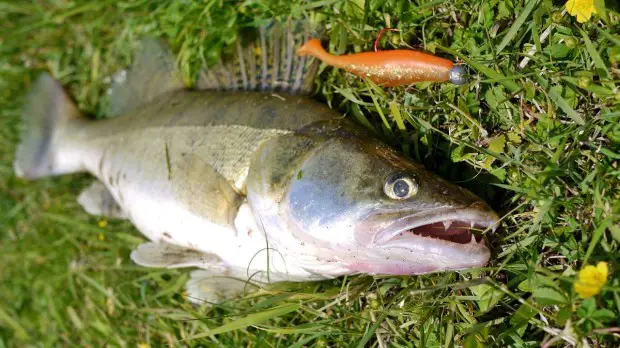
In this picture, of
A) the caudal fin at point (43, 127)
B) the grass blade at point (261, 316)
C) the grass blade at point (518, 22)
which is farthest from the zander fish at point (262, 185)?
the grass blade at point (518, 22)

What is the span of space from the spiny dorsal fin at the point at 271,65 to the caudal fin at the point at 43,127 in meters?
1.45

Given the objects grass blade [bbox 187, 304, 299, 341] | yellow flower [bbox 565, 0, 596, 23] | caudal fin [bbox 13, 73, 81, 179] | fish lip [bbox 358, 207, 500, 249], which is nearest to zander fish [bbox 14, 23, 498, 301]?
fish lip [bbox 358, 207, 500, 249]

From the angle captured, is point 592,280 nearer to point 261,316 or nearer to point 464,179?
point 464,179

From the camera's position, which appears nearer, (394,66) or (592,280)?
(592,280)

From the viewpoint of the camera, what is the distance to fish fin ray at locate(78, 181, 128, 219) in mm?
3572

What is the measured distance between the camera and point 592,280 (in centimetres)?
210

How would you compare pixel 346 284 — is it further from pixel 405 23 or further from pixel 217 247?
pixel 405 23

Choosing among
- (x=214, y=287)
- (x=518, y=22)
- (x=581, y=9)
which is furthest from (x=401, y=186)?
(x=214, y=287)

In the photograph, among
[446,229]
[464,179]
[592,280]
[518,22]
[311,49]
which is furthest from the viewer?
[311,49]

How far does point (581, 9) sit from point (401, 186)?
1057 mm

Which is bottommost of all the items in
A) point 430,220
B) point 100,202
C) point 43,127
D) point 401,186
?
point 100,202

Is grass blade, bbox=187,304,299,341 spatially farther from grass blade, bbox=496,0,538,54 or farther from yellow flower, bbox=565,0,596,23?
yellow flower, bbox=565,0,596,23

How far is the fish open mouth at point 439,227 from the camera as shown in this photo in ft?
6.95

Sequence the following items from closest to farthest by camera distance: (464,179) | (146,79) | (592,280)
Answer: (592,280), (464,179), (146,79)
